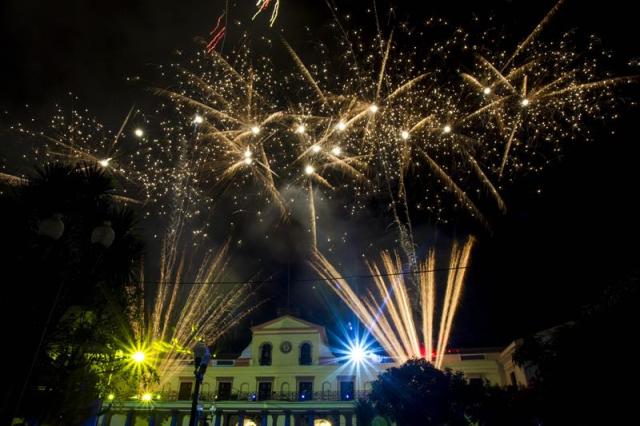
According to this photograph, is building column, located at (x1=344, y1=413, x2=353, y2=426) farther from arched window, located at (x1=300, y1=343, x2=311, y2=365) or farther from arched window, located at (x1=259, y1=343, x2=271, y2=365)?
arched window, located at (x1=259, y1=343, x2=271, y2=365)

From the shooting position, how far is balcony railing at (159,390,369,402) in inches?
1132

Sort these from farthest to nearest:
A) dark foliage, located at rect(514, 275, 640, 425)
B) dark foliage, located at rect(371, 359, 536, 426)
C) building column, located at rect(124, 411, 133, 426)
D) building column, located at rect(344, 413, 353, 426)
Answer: building column, located at rect(124, 411, 133, 426) < building column, located at rect(344, 413, 353, 426) < dark foliage, located at rect(371, 359, 536, 426) < dark foliage, located at rect(514, 275, 640, 425)

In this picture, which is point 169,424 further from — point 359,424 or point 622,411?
point 622,411

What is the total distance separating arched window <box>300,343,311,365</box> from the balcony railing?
88.4 inches

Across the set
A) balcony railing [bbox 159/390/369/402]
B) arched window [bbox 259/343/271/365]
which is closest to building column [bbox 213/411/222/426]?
balcony railing [bbox 159/390/369/402]

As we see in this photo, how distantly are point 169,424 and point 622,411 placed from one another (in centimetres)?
3100

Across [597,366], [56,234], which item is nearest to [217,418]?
[56,234]

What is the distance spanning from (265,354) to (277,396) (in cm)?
335

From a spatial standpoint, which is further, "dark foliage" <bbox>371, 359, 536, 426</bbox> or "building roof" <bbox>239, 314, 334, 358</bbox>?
"building roof" <bbox>239, 314, 334, 358</bbox>

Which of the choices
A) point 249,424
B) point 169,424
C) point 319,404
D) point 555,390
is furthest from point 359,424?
point 555,390

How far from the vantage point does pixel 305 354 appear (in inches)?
1225

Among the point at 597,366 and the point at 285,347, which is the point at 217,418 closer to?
the point at 285,347

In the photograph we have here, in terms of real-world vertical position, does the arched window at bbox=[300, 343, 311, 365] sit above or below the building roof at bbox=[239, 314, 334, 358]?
below

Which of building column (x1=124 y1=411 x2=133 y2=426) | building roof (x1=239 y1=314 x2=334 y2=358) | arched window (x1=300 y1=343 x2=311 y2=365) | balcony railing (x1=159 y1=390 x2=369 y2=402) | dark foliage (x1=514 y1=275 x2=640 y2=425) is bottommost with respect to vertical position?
dark foliage (x1=514 y1=275 x2=640 y2=425)
